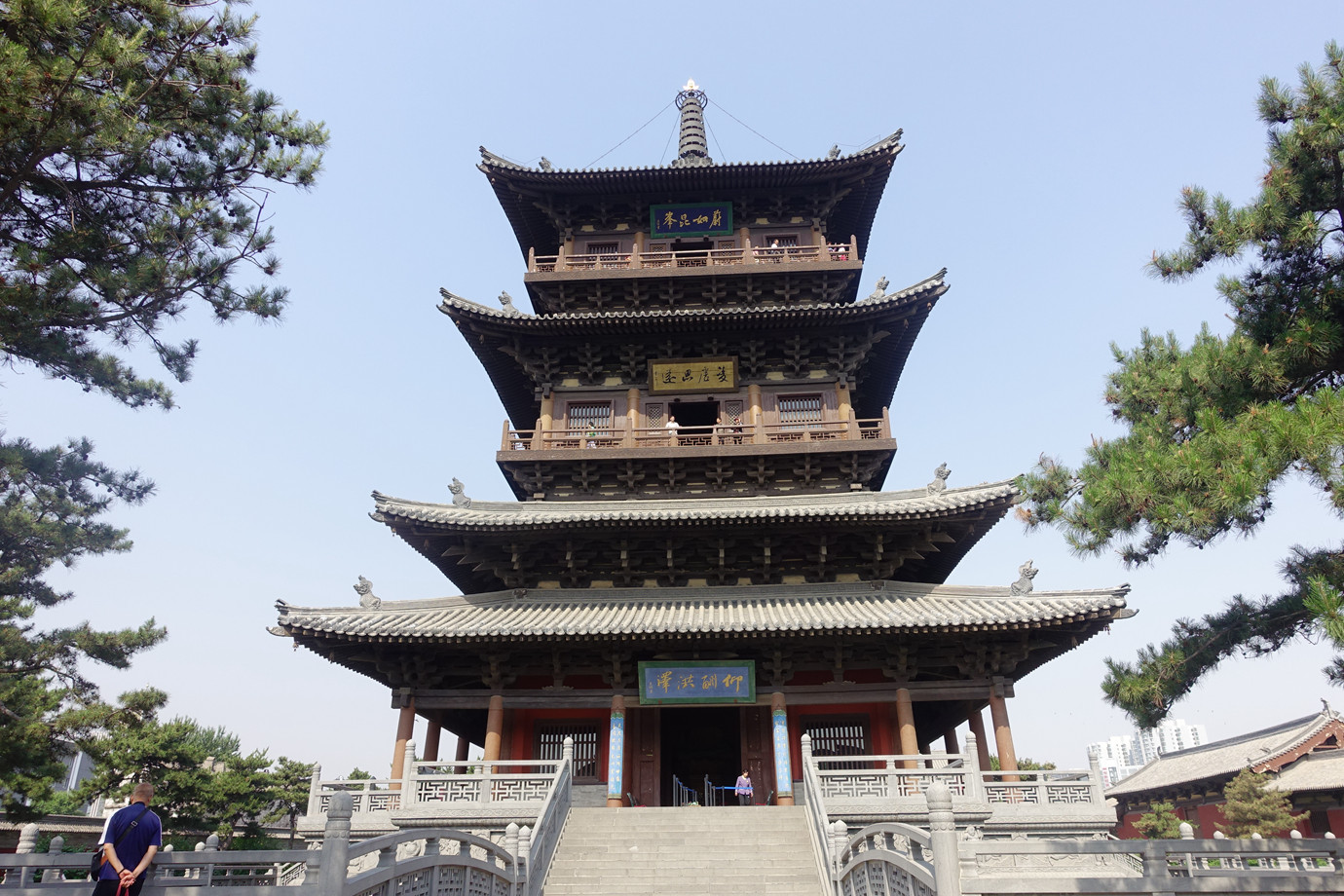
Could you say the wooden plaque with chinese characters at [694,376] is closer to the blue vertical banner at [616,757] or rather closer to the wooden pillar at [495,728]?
the blue vertical banner at [616,757]

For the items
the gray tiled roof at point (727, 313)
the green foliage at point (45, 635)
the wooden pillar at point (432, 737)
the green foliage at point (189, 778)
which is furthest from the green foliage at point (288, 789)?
the gray tiled roof at point (727, 313)

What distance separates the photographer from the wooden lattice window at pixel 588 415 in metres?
20.1

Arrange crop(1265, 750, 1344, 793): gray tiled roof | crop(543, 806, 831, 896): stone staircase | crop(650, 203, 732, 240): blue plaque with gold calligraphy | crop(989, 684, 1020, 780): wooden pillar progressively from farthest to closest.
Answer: crop(1265, 750, 1344, 793): gray tiled roof, crop(650, 203, 732, 240): blue plaque with gold calligraphy, crop(989, 684, 1020, 780): wooden pillar, crop(543, 806, 831, 896): stone staircase

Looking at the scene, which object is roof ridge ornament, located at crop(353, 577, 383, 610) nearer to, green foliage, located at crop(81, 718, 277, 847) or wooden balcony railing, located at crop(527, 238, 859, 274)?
wooden balcony railing, located at crop(527, 238, 859, 274)

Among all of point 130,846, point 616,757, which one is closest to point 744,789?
point 616,757

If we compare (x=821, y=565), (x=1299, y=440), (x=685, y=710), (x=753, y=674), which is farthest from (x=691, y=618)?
(x=1299, y=440)

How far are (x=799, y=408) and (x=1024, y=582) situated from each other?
6.75 meters

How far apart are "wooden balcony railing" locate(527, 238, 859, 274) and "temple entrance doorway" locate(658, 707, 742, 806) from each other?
11.5 meters

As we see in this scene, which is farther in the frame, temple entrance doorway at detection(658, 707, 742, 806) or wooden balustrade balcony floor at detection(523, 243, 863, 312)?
wooden balustrade balcony floor at detection(523, 243, 863, 312)

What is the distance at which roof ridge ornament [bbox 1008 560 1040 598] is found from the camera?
16062 mm

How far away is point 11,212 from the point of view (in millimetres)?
9609

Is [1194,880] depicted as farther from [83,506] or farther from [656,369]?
[83,506]

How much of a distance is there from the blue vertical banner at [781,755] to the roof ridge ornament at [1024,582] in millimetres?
5382

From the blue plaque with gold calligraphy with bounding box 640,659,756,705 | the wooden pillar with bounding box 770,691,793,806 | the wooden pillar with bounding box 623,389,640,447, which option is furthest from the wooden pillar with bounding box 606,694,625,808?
the wooden pillar with bounding box 623,389,640,447
